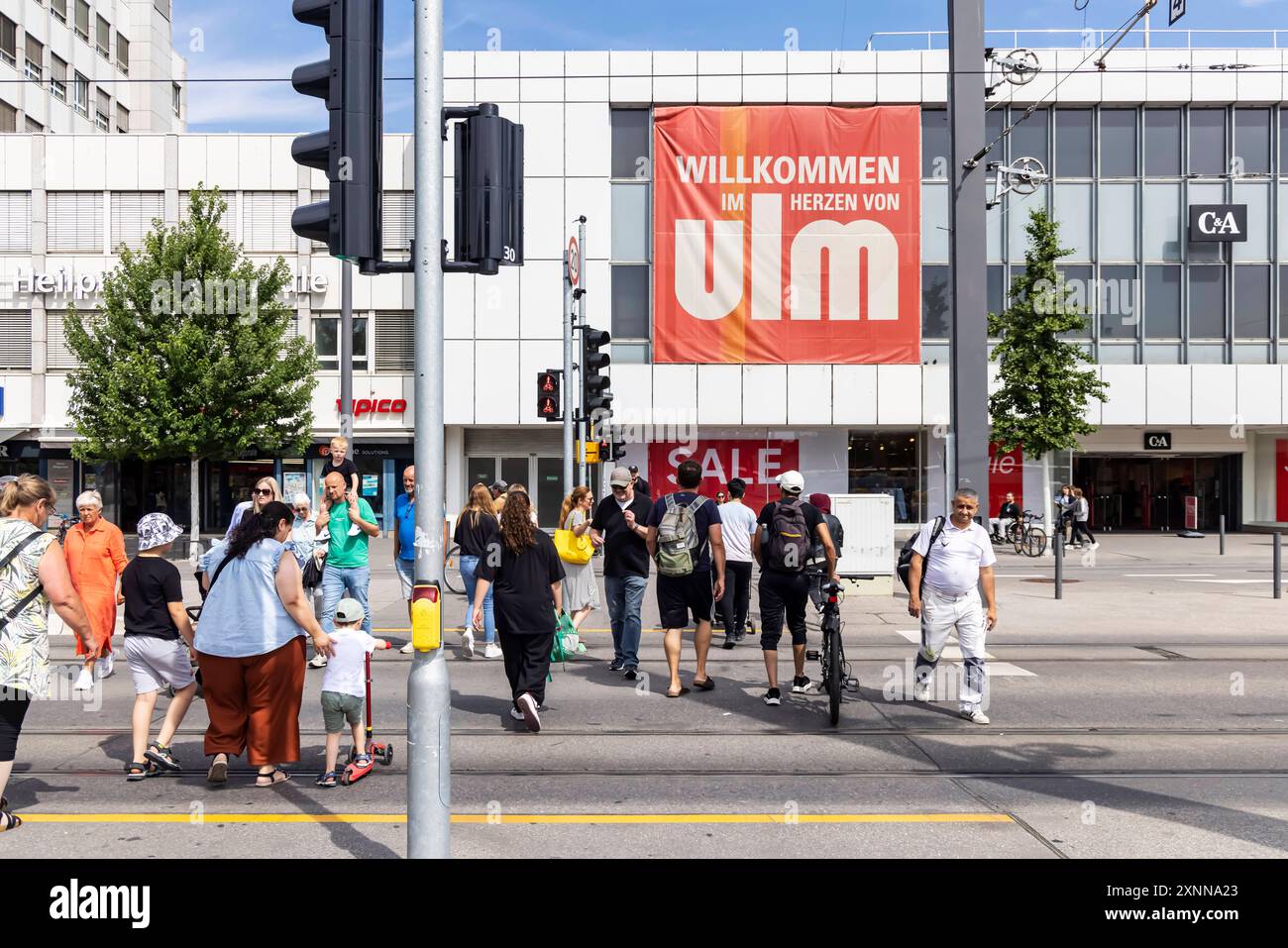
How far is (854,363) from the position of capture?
101 feet

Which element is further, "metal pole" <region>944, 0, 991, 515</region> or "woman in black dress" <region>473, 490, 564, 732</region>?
"metal pole" <region>944, 0, 991, 515</region>

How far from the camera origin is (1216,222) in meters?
30.9

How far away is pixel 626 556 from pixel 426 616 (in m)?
5.33

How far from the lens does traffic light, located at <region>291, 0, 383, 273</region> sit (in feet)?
13.3

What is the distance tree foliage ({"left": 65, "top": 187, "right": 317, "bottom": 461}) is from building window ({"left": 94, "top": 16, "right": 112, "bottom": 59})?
26.3 metres

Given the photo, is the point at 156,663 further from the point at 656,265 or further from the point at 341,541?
the point at 656,265

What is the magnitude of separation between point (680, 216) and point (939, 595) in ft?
79.7

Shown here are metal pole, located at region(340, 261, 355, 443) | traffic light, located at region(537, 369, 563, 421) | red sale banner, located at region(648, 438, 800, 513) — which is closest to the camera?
traffic light, located at region(537, 369, 563, 421)

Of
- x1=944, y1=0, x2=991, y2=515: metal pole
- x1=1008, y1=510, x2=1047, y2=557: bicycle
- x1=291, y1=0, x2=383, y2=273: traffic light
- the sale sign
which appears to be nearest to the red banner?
the sale sign

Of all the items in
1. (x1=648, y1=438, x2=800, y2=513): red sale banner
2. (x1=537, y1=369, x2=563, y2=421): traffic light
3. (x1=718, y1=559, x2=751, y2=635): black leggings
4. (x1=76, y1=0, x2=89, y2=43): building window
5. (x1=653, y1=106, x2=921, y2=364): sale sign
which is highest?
(x1=76, y1=0, x2=89, y2=43): building window

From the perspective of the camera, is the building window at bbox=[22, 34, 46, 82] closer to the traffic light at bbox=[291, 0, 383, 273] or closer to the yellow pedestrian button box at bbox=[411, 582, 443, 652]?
the traffic light at bbox=[291, 0, 383, 273]

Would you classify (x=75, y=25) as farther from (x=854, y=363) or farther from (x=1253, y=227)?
(x=1253, y=227)

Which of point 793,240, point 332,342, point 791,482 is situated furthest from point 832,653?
point 332,342

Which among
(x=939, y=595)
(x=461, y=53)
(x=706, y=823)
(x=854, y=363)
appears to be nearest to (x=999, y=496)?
(x=854, y=363)
